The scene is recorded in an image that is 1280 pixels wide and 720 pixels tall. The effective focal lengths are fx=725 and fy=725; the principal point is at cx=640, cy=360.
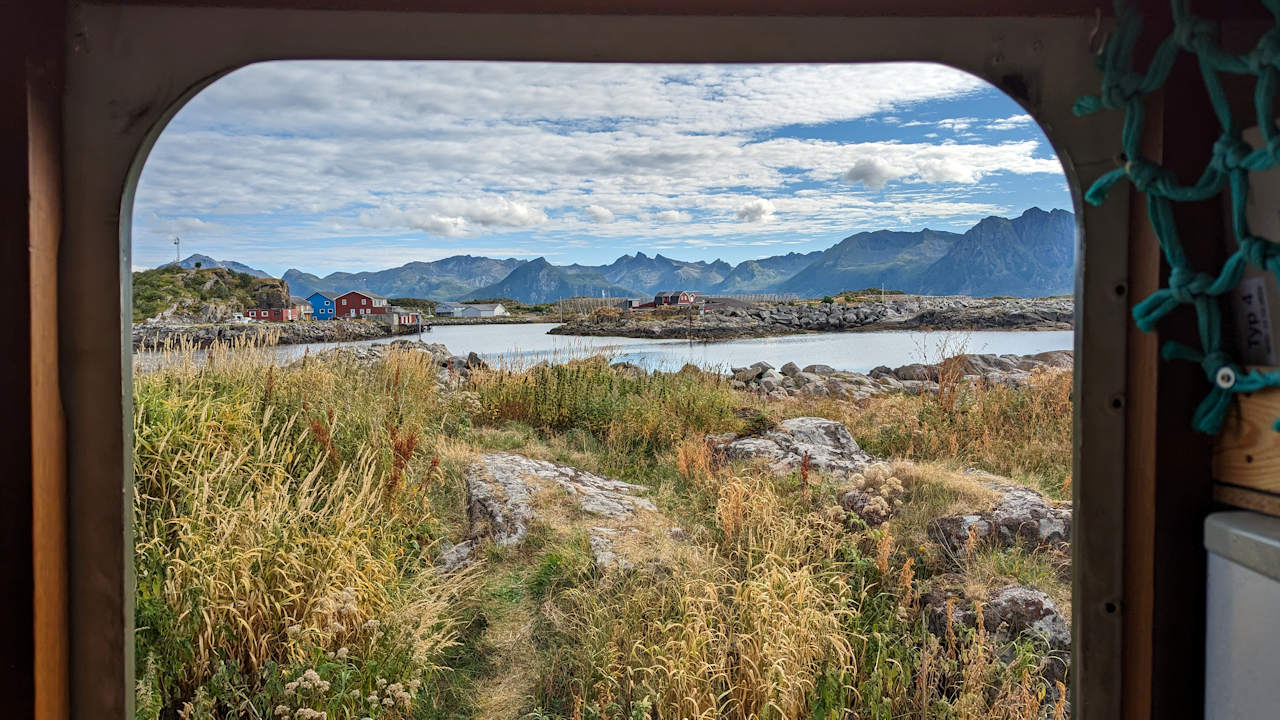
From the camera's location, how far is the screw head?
2.81 feet

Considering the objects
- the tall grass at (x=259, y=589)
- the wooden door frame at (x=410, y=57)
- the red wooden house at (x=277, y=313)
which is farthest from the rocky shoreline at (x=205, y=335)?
the wooden door frame at (x=410, y=57)

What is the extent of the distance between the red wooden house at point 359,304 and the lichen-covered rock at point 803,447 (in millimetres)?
5621

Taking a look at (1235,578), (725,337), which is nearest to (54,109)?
(1235,578)

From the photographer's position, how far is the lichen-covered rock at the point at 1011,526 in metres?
3.08

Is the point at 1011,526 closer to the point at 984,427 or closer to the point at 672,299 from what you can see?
the point at 984,427

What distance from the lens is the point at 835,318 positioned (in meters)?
13.3

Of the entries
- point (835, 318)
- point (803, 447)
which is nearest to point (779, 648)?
point (803, 447)

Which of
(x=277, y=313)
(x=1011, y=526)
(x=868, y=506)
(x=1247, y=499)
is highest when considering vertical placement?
(x=277, y=313)

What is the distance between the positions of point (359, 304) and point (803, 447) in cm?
658

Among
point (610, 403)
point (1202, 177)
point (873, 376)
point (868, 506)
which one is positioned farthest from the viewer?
point (873, 376)

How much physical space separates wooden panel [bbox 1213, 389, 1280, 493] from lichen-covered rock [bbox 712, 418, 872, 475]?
301 centimetres

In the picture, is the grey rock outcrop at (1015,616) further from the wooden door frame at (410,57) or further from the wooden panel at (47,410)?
the wooden panel at (47,410)

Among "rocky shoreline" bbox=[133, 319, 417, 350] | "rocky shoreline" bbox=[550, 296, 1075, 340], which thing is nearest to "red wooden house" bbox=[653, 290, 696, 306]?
"rocky shoreline" bbox=[550, 296, 1075, 340]

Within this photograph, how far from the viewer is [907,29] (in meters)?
1.03
